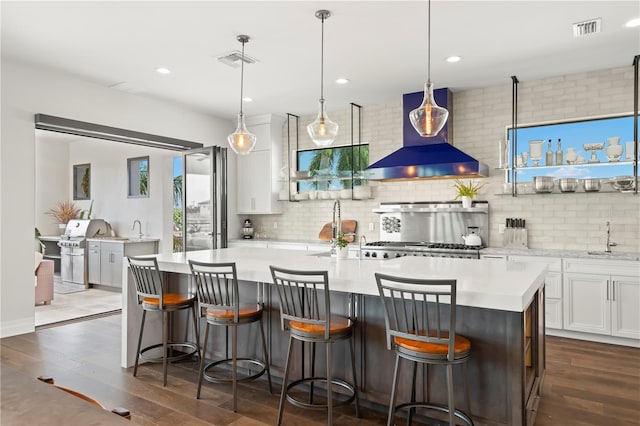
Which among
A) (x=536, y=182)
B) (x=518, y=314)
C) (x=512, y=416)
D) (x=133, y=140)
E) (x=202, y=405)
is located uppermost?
(x=133, y=140)

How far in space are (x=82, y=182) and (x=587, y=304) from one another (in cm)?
956

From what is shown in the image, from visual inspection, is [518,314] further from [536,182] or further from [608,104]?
[608,104]

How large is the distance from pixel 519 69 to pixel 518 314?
135 inches

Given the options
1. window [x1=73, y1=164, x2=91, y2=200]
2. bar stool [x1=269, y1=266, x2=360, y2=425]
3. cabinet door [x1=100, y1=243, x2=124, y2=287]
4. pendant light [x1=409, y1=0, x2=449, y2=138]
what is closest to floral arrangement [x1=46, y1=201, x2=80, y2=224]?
window [x1=73, y1=164, x2=91, y2=200]

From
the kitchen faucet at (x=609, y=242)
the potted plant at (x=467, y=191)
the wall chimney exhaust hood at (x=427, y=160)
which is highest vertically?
the wall chimney exhaust hood at (x=427, y=160)

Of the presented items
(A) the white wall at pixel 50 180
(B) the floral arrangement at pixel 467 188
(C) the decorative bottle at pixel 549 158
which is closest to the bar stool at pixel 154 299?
(B) the floral arrangement at pixel 467 188

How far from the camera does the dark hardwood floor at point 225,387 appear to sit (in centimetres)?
283

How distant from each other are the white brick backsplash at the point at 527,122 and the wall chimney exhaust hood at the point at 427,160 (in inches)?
13.7

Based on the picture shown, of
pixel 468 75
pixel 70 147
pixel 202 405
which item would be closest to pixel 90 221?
pixel 70 147

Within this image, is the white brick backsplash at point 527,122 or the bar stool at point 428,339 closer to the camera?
the bar stool at point 428,339

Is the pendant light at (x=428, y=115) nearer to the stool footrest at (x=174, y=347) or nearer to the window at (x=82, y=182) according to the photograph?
the stool footrest at (x=174, y=347)

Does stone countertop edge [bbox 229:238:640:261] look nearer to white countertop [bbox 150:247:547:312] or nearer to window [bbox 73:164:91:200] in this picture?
white countertop [bbox 150:247:547:312]

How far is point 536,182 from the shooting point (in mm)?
5047

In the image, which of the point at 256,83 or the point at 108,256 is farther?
the point at 108,256
